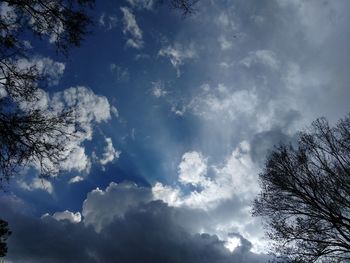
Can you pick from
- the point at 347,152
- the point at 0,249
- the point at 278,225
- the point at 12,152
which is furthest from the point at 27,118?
the point at 0,249

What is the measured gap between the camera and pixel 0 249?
3266 cm

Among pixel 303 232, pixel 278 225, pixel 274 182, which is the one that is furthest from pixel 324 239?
pixel 274 182

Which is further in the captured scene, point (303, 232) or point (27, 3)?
point (303, 232)

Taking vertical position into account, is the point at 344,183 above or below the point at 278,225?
above

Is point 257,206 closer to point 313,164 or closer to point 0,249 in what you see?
point 313,164

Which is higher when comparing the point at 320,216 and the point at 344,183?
the point at 344,183

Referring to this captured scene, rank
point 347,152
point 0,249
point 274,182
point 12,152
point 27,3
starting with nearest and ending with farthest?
point 27,3, point 12,152, point 347,152, point 274,182, point 0,249

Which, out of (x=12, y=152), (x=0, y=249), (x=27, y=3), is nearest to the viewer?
(x=27, y=3)

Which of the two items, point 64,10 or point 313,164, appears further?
point 313,164

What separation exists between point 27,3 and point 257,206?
14.1m

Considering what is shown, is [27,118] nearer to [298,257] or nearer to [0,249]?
[298,257]

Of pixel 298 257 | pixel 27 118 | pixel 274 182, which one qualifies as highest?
pixel 274 182

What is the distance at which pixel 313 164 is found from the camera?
14.5 m

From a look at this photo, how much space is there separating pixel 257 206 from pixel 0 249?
104ft
